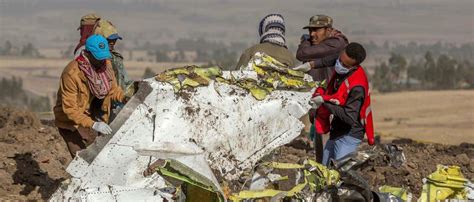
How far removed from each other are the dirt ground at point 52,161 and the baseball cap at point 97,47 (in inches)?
67.1

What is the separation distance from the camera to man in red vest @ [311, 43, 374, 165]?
345 inches

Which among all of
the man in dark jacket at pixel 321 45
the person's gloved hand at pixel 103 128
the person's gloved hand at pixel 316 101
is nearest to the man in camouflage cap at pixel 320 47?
the man in dark jacket at pixel 321 45

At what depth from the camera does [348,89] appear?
8789 millimetres

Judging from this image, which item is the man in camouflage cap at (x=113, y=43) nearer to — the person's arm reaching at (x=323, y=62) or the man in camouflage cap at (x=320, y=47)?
the person's arm reaching at (x=323, y=62)

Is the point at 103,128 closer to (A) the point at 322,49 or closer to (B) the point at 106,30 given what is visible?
(B) the point at 106,30

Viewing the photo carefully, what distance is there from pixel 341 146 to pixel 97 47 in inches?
87.0

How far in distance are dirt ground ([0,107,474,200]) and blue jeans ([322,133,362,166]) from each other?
23 cm

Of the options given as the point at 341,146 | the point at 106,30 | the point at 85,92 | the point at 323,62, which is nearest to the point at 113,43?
the point at 106,30

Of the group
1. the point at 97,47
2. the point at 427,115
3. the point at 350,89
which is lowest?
the point at 427,115

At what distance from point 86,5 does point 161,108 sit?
4792 inches

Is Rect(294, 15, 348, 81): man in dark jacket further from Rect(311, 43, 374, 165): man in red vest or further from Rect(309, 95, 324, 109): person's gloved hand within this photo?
Rect(309, 95, 324, 109): person's gloved hand

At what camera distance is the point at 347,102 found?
8781 mm

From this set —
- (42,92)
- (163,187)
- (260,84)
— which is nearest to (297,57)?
(260,84)

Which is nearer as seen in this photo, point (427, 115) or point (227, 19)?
point (427, 115)
